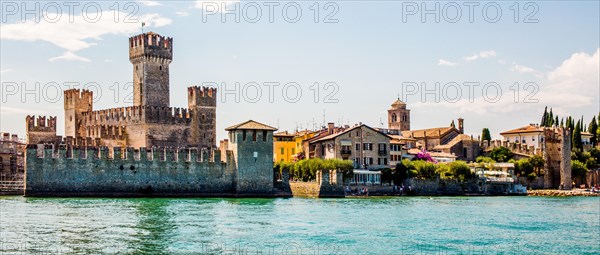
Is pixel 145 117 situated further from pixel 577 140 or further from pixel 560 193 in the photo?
pixel 577 140

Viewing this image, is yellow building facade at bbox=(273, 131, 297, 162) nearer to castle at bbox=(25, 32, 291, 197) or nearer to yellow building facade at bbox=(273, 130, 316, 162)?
yellow building facade at bbox=(273, 130, 316, 162)

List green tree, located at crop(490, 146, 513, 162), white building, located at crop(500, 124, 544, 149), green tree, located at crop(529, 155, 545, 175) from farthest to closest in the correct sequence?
1. white building, located at crop(500, 124, 544, 149)
2. green tree, located at crop(490, 146, 513, 162)
3. green tree, located at crop(529, 155, 545, 175)

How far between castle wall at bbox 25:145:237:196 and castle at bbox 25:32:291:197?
0.04 m

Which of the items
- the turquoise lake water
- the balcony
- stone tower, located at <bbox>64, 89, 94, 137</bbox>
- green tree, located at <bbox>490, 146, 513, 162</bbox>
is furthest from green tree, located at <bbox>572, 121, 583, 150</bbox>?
stone tower, located at <bbox>64, 89, 94, 137</bbox>

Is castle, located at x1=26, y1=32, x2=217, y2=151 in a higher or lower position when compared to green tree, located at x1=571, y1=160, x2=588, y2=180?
higher

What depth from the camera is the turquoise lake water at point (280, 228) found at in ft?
64.9

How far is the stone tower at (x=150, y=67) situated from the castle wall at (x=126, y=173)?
27.8 feet

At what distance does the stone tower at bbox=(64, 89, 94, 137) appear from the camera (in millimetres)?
50875

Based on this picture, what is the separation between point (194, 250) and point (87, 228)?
201 inches

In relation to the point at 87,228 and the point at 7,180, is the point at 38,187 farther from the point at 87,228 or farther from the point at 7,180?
the point at 87,228

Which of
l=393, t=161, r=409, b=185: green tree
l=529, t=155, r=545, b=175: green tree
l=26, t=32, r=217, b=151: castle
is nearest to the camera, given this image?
l=26, t=32, r=217, b=151: castle

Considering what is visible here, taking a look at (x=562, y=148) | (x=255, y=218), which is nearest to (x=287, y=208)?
(x=255, y=218)

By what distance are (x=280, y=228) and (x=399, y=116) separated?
2304 inches

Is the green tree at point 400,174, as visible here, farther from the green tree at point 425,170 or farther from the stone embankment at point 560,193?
the stone embankment at point 560,193
